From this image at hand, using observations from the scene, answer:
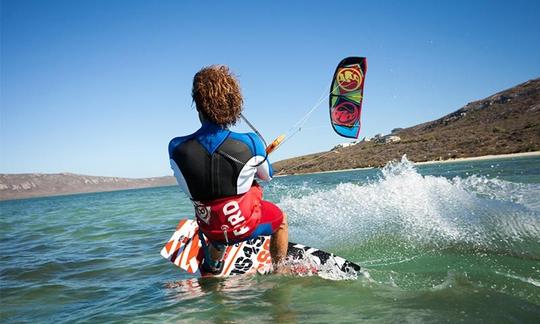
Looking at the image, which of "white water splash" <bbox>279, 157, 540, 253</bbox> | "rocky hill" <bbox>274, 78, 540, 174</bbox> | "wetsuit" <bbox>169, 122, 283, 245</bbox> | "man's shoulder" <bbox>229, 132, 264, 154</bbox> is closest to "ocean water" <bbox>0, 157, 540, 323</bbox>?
"white water splash" <bbox>279, 157, 540, 253</bbox>

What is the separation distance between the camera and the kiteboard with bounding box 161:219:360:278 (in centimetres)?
450

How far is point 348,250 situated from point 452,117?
103 meters

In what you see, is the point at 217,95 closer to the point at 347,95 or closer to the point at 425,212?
the point at 347,95

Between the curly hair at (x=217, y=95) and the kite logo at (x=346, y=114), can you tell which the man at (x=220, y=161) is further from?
the kite logo at (x=346, y=114)

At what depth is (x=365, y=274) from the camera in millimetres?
4273

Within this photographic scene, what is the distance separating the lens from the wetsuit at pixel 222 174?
134 inches

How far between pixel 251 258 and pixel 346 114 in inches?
106

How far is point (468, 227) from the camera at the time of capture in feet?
18.0

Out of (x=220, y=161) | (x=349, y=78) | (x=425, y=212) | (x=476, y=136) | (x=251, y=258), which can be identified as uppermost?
(x=476, y=136)

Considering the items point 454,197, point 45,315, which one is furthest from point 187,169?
point 454,197

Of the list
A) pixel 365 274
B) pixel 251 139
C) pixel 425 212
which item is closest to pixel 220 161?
pixel 251 139

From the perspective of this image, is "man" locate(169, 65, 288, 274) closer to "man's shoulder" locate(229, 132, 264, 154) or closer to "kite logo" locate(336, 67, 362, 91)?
"man's shoulder" locate(229, 132, 264, 154)

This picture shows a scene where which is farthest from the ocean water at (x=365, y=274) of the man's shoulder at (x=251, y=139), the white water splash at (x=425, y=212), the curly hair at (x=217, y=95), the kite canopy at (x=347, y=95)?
the kite canopy at (x=347, y=95)

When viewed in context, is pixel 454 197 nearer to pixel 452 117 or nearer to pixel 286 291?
pixel 286 291
